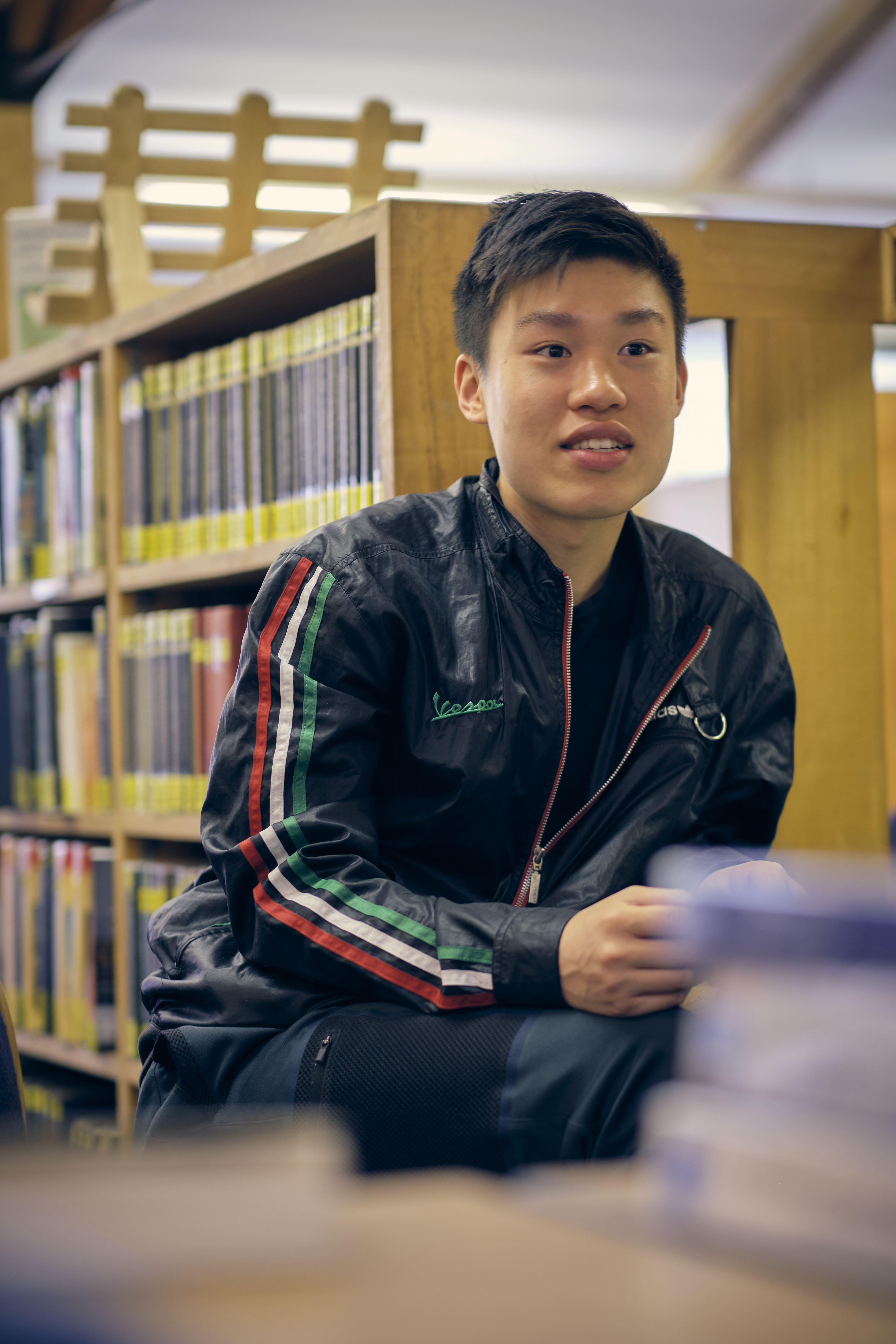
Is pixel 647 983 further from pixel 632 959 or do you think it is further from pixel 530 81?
pixel 530 81

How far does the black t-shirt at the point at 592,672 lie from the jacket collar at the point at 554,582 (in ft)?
0.07

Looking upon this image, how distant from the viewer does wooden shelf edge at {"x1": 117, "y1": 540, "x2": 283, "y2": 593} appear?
2053 mm

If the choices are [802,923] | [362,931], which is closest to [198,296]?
[362,931]

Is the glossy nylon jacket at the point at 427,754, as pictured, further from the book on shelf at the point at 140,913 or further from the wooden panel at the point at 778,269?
the book on shelf at the point at 140,913

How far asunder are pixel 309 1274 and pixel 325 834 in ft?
3.28

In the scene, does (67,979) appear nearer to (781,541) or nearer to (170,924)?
(170,924)

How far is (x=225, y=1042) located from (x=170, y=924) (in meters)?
0.19

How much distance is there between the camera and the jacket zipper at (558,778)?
4.68 ft

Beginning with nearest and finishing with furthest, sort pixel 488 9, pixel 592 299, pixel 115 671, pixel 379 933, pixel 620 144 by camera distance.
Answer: pixel 379 933
pixel 592 299
pixel 115 671
pixel 488 9
pixel 620 144

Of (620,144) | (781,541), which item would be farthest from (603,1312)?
(620,144)

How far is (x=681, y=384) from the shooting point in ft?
5.25

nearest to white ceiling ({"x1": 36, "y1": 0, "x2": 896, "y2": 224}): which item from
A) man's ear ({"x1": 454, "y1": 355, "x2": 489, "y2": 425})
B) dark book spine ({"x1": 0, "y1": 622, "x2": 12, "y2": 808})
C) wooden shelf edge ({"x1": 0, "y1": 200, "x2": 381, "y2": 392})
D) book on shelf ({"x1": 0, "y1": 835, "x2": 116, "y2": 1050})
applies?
wooden shelf edge ({"x1": 0, "y1": 200, "x2": 381, "y2": 392})

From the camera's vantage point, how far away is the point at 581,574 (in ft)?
5.01

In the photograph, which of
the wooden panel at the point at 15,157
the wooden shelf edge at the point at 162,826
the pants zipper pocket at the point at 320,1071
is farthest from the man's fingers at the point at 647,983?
the wooden panel at the point at 15,157
